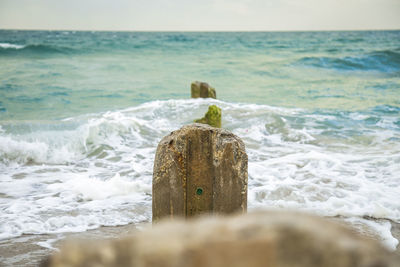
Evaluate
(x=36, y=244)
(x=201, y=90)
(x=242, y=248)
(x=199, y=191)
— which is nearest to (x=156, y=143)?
(x=201, y=90)

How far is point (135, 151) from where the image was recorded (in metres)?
7.73


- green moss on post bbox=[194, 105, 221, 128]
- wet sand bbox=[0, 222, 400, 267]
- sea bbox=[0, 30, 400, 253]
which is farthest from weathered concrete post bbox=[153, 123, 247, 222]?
green moss on post bbox=[194, 105, 221, 128]

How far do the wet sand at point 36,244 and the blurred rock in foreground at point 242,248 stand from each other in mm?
3031

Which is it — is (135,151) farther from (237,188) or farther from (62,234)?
(237,188)

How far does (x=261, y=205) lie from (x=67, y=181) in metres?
2.89

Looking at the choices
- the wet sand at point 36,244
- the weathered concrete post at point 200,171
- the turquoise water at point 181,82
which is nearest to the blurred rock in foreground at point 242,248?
the weathered concrete post at point 200,171

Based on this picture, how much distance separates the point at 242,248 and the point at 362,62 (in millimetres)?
28453

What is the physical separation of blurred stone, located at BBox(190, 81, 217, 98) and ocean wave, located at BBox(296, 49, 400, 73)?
16.0 metres

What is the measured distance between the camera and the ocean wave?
25188mm

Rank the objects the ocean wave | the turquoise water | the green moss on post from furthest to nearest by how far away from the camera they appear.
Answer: the ocean wave, the turquoise water, the green moss on post

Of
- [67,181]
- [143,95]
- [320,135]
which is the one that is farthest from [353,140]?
[143,95]

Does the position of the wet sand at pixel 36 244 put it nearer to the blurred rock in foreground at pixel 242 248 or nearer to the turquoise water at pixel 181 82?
the blurred rock in foreground at pixel 242 248

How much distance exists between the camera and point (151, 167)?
657 centimetres

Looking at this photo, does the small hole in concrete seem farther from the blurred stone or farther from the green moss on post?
the blurred stone
